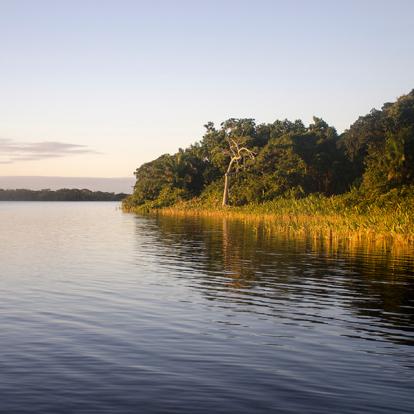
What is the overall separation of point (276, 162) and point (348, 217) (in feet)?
147

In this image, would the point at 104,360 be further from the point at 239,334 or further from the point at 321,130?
the point at 321,130

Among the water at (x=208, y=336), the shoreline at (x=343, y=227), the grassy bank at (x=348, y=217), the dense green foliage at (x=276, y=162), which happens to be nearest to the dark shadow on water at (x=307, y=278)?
the water at (x=208, y=336)

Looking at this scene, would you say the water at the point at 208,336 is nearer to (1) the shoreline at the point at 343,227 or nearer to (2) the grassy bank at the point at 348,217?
(1) the shoreline at the point at 343,227

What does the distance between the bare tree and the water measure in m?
57.8

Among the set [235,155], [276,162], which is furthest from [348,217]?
[235,155]

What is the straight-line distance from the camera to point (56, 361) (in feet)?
41.9

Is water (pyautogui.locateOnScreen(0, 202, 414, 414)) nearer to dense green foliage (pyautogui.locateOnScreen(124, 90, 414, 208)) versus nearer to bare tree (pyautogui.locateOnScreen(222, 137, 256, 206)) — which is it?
dense green foliage (pyautogui.locateOnScreen(124, 90, 414, 208))

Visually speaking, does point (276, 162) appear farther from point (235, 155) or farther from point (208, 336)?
point (208, 336)

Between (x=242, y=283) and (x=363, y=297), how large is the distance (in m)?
5.11

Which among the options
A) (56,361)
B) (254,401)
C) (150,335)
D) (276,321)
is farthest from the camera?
(276,321)

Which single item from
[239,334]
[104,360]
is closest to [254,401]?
[104,360]

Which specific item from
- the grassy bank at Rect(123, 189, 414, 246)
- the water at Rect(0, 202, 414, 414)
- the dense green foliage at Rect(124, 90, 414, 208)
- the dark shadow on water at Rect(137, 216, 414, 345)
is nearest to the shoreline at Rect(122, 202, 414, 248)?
the grassy bank at Rect(123, 189, 414, 246)

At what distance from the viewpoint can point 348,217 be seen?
Answer: 45500 mm

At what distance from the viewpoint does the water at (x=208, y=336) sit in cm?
1073
